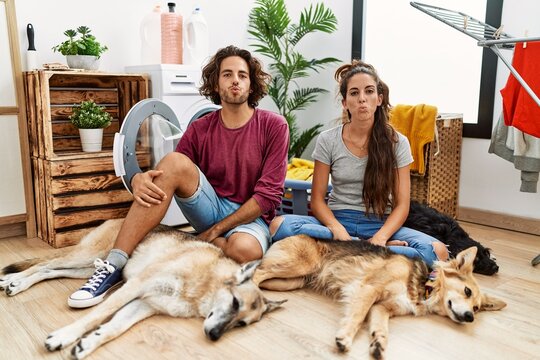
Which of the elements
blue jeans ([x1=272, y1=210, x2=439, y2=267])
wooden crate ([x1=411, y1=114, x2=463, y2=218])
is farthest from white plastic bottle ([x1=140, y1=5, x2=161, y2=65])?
wooden crate ([x1=411, y1=114, x2=463, y2=218])

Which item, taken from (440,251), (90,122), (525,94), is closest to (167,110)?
(90,122)

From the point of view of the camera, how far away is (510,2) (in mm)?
3385

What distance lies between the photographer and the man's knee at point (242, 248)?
7.50ft

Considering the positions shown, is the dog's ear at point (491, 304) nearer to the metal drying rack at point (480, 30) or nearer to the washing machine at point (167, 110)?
the metal drying rack at point (480, 30)

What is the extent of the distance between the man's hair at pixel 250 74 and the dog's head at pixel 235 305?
1136mm

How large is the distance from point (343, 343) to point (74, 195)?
200 centimetres

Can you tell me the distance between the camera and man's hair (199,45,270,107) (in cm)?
253

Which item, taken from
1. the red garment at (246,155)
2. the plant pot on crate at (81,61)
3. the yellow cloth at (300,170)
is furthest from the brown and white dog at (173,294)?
the plant pot on crate at (81,61)

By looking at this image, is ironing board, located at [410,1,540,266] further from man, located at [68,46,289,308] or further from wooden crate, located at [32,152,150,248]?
wooden crate, located at [32,152,150,248]

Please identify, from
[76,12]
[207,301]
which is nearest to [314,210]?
[207,301]

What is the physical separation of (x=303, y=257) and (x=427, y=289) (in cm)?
56

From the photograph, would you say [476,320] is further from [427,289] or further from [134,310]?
[134,310]

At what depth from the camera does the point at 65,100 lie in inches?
128

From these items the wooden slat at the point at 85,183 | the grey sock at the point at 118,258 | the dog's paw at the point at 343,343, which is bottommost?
the dog's paw at the point at 343,343
